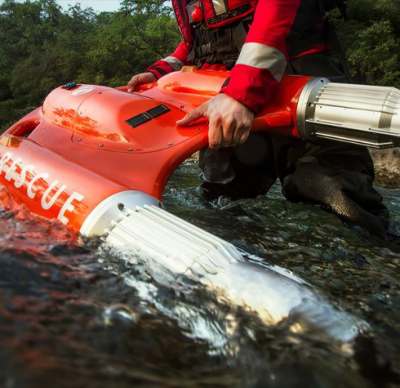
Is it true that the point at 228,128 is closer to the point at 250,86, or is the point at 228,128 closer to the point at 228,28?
the point at 250,86

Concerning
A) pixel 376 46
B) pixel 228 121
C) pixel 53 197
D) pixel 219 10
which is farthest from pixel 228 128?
pixel 376 46

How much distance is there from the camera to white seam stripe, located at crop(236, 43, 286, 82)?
128 cm

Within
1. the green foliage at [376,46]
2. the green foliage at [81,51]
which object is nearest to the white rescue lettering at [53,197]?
the green foliage at [376,46]

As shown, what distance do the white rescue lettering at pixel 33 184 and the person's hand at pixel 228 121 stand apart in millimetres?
489

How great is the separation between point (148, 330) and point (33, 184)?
2.45 ft

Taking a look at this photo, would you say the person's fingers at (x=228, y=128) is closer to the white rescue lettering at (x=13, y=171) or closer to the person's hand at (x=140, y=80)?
the white rescue lettering at (x=13, y=171)

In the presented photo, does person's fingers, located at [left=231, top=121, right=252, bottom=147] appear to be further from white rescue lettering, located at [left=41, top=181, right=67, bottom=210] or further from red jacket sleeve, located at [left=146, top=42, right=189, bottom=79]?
red jacket sleeve, located at [left=146, top=42, right=189, bottom=79]

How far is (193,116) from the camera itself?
4.37ft

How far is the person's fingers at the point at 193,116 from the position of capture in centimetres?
132

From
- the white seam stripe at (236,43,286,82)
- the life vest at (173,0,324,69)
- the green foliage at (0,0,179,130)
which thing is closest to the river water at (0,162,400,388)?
the white seam stripe at (236,43,286,82)

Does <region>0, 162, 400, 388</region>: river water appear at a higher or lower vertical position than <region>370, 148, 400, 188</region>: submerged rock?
higher

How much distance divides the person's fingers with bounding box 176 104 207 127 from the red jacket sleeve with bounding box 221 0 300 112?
0.33ft

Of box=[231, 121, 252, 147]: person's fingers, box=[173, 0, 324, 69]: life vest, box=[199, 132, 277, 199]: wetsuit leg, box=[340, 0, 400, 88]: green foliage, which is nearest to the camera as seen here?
box=[231, 121, 252, 147]: person's fingers

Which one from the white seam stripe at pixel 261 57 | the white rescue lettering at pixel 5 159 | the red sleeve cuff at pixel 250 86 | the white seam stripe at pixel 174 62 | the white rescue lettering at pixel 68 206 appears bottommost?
the white rescue lettering at pixel 68 206
